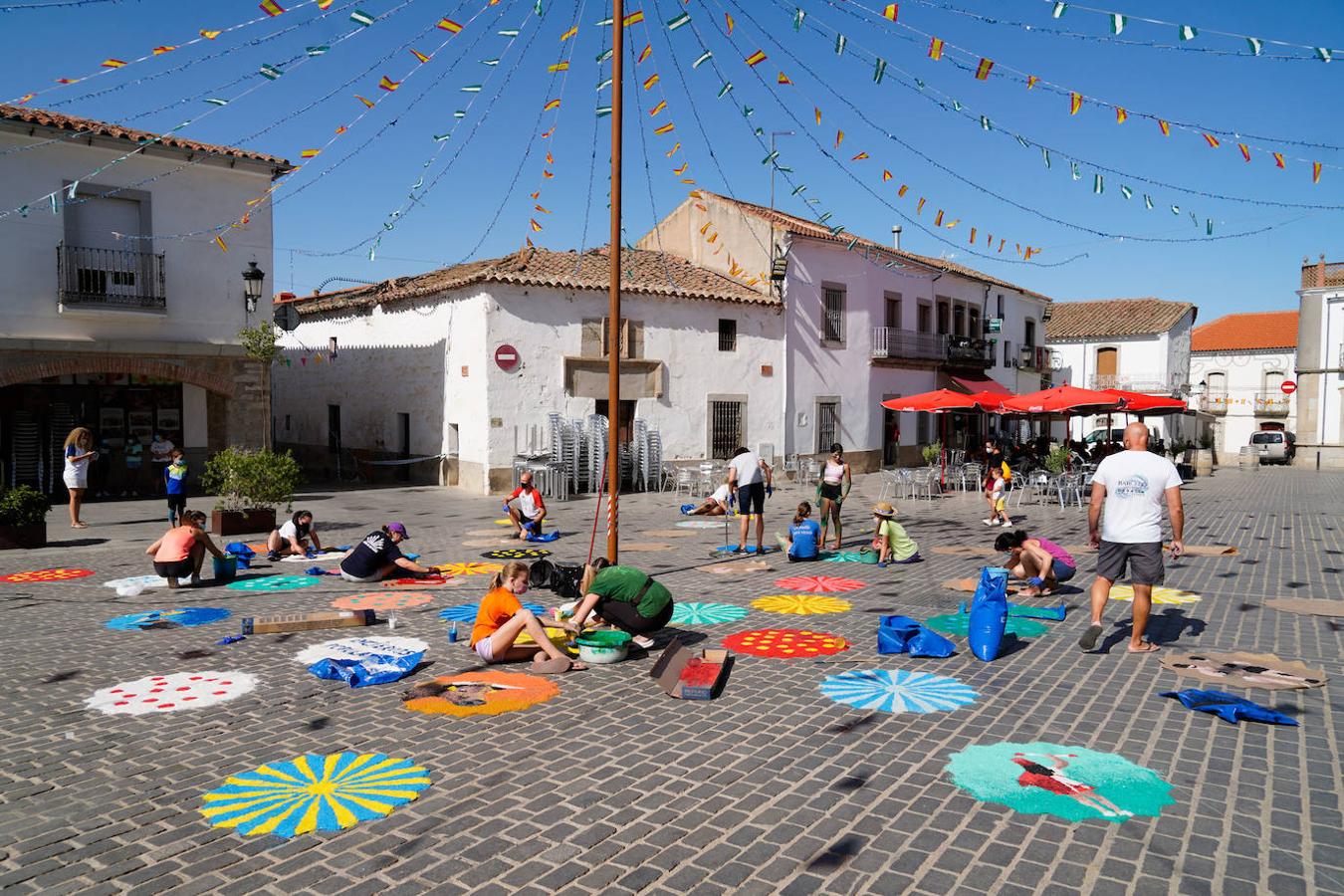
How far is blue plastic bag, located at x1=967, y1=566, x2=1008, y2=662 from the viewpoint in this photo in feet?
21.9

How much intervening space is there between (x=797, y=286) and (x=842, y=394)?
3.75 m

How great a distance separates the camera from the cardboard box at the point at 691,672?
19.1 feet

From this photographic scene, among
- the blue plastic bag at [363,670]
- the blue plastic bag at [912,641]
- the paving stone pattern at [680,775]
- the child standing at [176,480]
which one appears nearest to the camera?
the paving stone pattern at [680,775]

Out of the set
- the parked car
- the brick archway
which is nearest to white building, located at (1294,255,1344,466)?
the parked car

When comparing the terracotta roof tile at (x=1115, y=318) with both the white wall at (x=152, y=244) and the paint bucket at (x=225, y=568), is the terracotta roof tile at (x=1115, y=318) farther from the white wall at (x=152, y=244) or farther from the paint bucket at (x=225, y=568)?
the paint bucket at (x=225, y=568)

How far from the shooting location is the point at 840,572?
10.5 meters

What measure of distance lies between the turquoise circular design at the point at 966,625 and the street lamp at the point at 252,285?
15149 millimetres

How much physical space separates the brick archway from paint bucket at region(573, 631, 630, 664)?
1438 cm

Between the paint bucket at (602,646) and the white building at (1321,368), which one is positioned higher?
the white building at (1321,368)

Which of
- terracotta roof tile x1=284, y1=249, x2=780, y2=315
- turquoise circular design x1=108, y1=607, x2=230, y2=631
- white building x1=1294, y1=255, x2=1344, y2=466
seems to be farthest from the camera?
white building x1=1294, y1=255, x2=1344, y2=466

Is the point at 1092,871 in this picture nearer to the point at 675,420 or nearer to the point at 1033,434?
the point at 675,420

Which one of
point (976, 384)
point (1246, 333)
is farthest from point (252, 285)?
point (1246, 333)

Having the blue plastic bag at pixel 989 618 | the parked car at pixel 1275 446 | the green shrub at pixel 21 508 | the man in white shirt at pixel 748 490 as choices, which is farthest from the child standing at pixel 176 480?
the parked car at pixel 1275 446

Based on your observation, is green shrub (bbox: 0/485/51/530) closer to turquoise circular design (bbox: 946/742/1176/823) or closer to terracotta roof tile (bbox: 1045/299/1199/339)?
turquoise circular design (bbox: 946/742/1176/823)
